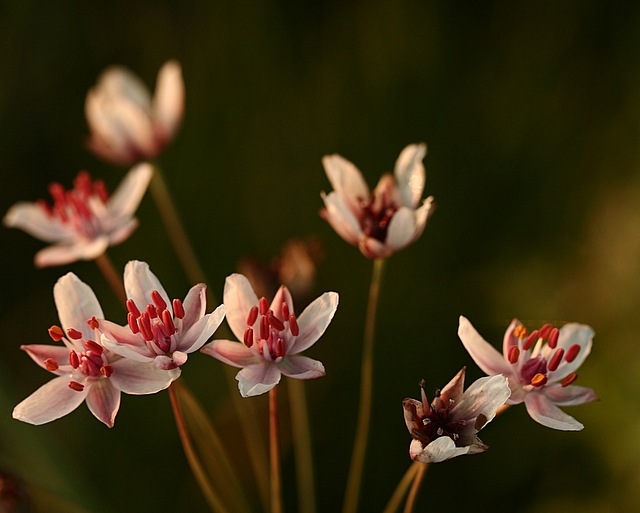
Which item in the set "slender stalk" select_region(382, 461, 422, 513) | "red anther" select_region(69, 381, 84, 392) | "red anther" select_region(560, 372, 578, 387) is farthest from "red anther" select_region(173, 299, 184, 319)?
"red anther" select_region(560, 372, 578, 387)

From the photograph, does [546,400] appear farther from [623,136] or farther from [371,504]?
[623,136]

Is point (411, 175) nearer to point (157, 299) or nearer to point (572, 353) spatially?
point (572, 353)

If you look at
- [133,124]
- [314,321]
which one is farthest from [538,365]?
[133,124]

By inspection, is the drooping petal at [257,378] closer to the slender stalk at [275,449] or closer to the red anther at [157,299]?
the slender stalk at [275,449]

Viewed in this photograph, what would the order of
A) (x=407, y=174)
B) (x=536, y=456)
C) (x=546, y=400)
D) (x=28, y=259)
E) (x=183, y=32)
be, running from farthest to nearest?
(x=183, y=32), (x=28, y=259), (x=536, y=456), (x=407, y=174), (x=546, y=400)

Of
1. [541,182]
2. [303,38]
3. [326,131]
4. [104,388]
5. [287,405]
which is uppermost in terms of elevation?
[303,38]

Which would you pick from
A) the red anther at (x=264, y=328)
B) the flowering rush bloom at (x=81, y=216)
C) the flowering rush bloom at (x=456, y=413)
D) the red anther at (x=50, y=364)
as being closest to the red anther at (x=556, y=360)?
the flowering rush bloom at (x=456, y=413)

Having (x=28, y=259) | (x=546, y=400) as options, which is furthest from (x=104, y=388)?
(x=28, y=259)
